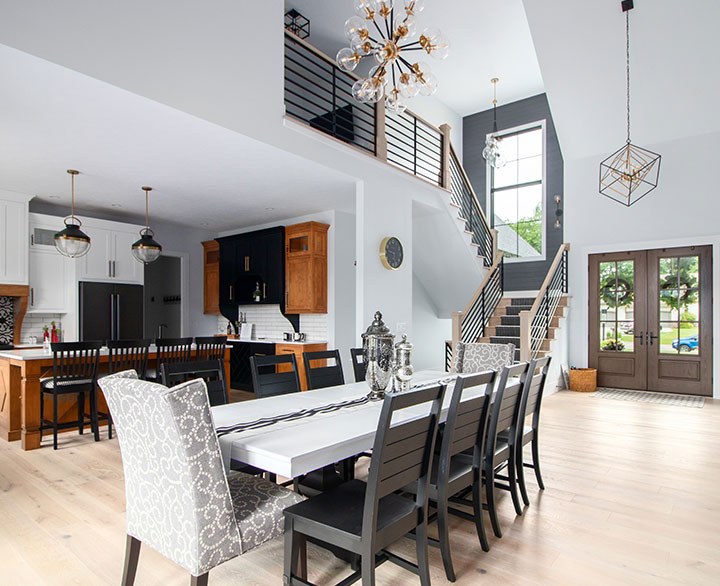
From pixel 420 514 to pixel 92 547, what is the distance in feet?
5.83

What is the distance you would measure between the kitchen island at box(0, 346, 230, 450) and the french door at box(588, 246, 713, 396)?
25.3 ft

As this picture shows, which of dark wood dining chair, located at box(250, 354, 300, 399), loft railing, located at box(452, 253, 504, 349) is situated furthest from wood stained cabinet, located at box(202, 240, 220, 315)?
dark wood dining chair, located at box(250, 354, 300, 399)

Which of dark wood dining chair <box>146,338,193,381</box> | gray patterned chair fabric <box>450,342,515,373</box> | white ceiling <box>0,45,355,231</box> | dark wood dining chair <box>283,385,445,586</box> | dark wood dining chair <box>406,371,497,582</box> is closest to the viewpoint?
dark wood dining chair <box>283,385,445,586</box>

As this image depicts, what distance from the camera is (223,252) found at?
8.04m

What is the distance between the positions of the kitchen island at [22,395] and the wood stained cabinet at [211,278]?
3.55m

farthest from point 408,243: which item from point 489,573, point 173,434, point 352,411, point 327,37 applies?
point 173,434

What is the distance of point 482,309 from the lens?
7746mm

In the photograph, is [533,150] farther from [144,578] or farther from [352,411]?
[144,578]

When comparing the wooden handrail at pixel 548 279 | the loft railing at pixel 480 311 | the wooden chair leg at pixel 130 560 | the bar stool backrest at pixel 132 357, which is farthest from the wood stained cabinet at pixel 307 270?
the wooden chair leg at pixel 130 560

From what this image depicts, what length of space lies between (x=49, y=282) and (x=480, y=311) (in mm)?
6161

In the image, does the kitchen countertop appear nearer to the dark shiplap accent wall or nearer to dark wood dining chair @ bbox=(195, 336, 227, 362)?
dark wood dining chair @ bbox=(195, 336, 227, 362)

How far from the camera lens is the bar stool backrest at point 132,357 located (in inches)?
183

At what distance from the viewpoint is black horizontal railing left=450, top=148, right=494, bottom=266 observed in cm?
753

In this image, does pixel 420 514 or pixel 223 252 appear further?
pixel 223 252
